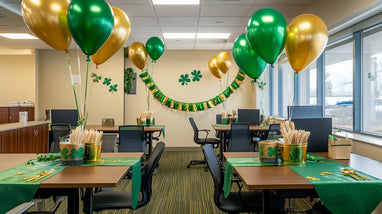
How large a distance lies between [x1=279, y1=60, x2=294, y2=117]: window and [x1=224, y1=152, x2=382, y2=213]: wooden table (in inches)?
178

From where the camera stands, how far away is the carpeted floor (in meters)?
3.61

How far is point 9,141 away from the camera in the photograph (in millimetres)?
5012

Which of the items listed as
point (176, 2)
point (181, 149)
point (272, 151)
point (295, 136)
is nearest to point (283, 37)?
point (295, 136)

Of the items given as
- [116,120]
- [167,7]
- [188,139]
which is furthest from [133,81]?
[167,7]

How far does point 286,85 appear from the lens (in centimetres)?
717

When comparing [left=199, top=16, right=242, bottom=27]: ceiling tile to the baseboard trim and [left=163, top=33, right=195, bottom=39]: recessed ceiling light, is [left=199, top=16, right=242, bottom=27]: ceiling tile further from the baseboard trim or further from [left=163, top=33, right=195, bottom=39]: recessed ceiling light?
the baseboard trim

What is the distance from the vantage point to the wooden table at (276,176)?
1.73 metres

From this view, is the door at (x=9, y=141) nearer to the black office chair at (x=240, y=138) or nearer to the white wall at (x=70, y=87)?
the white wall at (x=70, y=87)

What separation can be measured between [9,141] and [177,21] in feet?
11.8

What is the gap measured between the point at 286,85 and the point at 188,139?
3056 mm

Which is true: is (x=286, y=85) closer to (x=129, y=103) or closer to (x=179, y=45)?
(x=179, y=45)

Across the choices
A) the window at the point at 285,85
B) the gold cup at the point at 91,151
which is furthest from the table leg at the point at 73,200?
the window at the point at 285,85

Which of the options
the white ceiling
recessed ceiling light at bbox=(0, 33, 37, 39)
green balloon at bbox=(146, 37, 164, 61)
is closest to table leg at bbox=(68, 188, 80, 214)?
the white ceiling

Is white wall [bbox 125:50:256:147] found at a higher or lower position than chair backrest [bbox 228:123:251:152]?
higher
